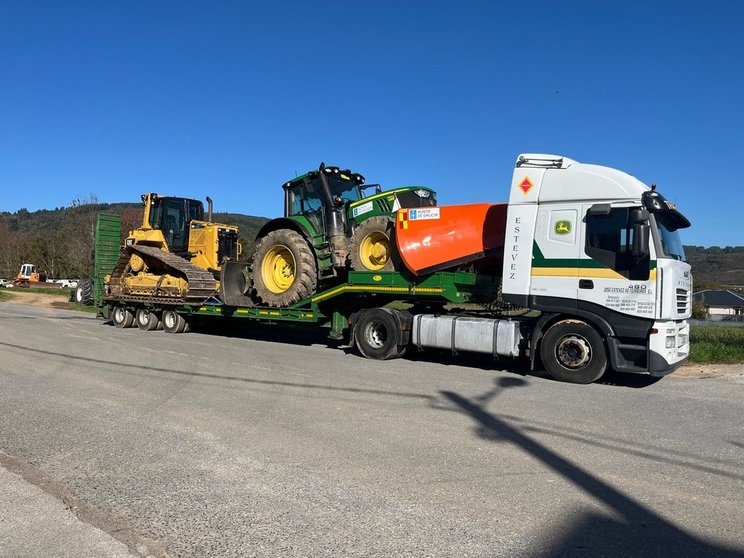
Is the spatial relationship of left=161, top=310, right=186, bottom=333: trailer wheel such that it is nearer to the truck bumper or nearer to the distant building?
the truck bumper

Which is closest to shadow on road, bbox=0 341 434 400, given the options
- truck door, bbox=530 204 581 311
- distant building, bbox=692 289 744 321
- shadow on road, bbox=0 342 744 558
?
shadow on road, bbox=0 342 744 558

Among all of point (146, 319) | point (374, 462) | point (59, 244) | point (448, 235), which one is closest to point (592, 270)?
point (448, 235)

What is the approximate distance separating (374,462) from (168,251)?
13.7 m

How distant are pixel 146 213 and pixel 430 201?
9275 mm

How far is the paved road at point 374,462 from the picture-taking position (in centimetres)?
359

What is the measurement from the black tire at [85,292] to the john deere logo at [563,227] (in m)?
15.9

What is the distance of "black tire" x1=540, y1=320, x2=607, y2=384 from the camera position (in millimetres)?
8922

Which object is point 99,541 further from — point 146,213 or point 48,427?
point 146,213

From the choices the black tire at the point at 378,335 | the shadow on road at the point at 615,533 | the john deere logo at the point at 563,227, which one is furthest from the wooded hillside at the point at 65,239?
the shadow on road at the point at 615,533

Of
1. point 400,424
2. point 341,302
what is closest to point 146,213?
point 341,302

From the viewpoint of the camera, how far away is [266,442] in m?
5.55

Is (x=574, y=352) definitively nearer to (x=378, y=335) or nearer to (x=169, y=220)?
(x=378, y=335)

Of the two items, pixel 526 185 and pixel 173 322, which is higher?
pixel 526 185

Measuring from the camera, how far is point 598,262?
9000mm
